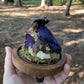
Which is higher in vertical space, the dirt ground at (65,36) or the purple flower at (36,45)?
the purple flower at (36,45)

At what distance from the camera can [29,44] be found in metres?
1.72

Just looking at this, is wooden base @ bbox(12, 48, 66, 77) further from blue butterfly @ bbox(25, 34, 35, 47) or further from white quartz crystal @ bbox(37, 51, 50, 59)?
blue butterfly @ bbox(25, 34, 35, 47)

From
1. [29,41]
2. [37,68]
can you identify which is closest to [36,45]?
[29,41]

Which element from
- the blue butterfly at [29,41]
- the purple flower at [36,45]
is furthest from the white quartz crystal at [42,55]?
the blue butterfly at [29,41]

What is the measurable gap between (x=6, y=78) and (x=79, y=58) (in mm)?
3000

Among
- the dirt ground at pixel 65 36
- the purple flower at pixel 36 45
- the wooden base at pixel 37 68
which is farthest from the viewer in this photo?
the dirt ground at pixel 65 36

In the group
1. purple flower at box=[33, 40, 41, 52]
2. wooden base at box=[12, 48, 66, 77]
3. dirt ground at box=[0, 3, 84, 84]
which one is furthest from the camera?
dirt ground at box=[0, 3, 84, 84]

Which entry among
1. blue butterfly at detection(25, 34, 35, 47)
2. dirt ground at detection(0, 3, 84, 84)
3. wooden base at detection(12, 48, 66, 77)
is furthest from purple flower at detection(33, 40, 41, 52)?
dirt ground at detection(0, 3, 84, 84)

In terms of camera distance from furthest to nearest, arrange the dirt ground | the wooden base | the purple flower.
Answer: the dirt ground, the purple flower, the wooden base

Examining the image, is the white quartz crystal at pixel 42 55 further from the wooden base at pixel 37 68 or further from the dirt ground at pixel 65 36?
the dirt ground at pixel 65 36

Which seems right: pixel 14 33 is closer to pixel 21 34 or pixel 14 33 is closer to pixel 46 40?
pixel 21 34

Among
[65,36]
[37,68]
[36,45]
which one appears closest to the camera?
[37,68]

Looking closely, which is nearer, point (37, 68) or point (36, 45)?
point (37, 68)

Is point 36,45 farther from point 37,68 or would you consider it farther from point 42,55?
point 37,68
